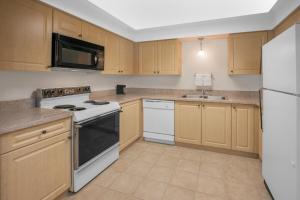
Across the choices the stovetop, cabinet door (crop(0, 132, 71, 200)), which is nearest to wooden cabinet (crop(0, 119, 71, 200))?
cabinet door (crop(0, 132, 71, 200))

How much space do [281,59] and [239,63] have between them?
5.35 ft

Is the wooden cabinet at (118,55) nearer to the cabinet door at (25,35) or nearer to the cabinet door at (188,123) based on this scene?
the cabinet door at (25,35)

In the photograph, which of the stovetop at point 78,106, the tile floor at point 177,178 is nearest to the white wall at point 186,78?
the stovetop at point 78,106

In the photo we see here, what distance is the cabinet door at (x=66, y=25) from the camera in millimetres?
2066

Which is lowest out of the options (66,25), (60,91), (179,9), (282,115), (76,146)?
(76,146)

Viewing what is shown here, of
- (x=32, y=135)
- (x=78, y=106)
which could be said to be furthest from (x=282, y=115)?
(x=78, y=106)

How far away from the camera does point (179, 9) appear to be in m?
2.95

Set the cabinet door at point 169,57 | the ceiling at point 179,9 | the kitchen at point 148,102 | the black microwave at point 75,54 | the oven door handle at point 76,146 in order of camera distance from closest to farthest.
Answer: the kitchen at point 148,102 → the oven door handle at point 76,146 → the black microwave at point 75,54 → the ceiling at point 179,9 → the cabinet door at point 169,57

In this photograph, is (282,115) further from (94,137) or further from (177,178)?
(94,137)

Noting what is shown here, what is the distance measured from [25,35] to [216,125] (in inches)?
111

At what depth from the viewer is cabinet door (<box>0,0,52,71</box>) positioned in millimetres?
1603

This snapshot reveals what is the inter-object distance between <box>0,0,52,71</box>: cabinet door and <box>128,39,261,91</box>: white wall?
8.29 feet

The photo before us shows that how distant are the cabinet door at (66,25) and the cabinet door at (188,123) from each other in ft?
6.45

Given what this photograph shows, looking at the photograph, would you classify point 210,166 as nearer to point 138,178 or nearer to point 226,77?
point 138,178
